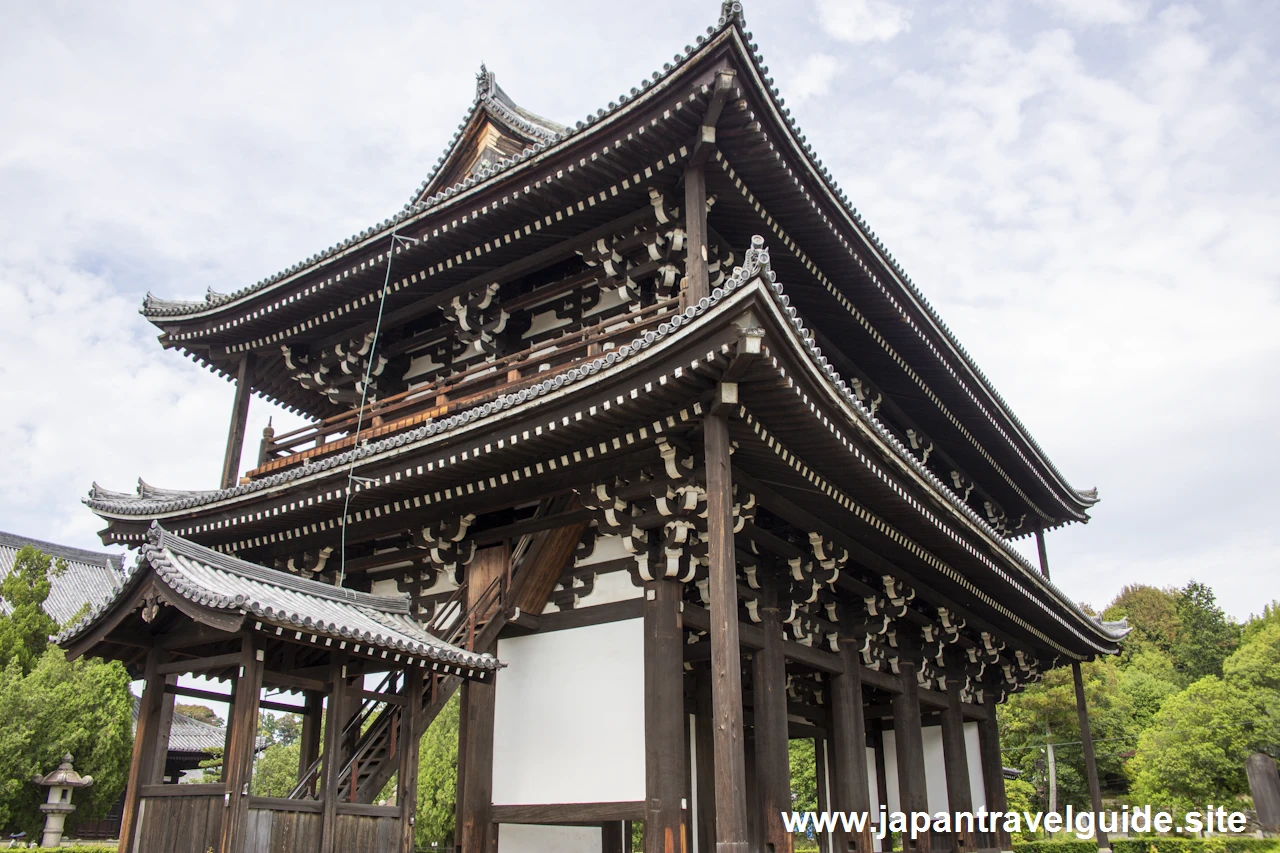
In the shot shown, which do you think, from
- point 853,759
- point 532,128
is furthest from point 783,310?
point 532,128

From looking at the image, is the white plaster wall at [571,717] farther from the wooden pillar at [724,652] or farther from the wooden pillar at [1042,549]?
the wooden pillar at [1042,549]

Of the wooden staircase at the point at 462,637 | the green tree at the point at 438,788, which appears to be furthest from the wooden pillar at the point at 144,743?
the green tree at the point at 438,788

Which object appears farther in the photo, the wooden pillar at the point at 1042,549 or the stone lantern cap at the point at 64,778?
the wooden pillar at the point at 1042,549

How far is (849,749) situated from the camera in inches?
505

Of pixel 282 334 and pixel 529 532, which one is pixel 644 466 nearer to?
pixel 529 532

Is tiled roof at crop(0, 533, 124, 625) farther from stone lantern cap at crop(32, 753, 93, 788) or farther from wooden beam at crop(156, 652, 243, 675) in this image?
wooden beam at crop(156, 652, 243, 675)

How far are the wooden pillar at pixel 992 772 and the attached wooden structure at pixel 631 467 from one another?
2.61 m

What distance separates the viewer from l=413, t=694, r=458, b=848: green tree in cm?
2308

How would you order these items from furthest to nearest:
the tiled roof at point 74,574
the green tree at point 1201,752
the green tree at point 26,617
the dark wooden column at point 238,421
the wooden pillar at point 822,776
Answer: the tiled roof at point 74,574 < the green tree at point 1201,752 < the green tree at point 26,617 < the wooden pillar at point 822,776 < the dark wooden column at point 238,421

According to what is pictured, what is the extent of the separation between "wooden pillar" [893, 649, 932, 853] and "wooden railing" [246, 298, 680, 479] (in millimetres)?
8174

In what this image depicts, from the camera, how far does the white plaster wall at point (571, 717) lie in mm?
9922

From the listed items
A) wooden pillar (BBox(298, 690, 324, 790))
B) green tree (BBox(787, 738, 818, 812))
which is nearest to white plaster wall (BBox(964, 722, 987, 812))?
wooden pillar (BBox(298, 690, 324, 790))

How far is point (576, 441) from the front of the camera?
9.91 metres

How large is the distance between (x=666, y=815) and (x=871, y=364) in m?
9.34
